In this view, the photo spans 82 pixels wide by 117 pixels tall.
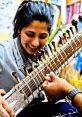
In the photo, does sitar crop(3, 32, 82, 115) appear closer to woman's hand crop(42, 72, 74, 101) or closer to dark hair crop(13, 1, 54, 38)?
woman's hand crop(42, 72, 74, 101)

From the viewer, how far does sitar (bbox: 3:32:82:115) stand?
0.77 metres

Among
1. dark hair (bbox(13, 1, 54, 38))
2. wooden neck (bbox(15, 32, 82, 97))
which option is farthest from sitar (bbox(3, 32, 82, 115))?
dark hair (bbox(13, 1, 54, 38))

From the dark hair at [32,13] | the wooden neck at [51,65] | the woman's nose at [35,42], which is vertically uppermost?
the dark hair at [32,13]

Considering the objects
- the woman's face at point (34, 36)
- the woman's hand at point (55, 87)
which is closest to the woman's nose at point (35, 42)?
the woman's face at point (34, 36)

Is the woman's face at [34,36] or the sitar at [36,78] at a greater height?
the woman's face at [34,36]

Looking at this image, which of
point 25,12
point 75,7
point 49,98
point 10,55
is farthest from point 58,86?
point 75,7

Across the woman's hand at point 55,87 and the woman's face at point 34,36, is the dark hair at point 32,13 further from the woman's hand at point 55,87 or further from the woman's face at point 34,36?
the woman's hand at point 55,87

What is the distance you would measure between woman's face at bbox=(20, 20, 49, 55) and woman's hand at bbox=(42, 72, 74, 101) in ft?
0.37

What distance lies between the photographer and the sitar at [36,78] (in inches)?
30.5

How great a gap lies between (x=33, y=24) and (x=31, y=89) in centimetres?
23

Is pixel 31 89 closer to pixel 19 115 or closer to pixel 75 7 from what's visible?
pixel 19 115

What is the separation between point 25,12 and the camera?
98 cm

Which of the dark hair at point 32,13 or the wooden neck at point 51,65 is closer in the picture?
the wooden neck at point 51,65

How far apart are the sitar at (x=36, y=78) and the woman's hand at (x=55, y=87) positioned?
17 mm
